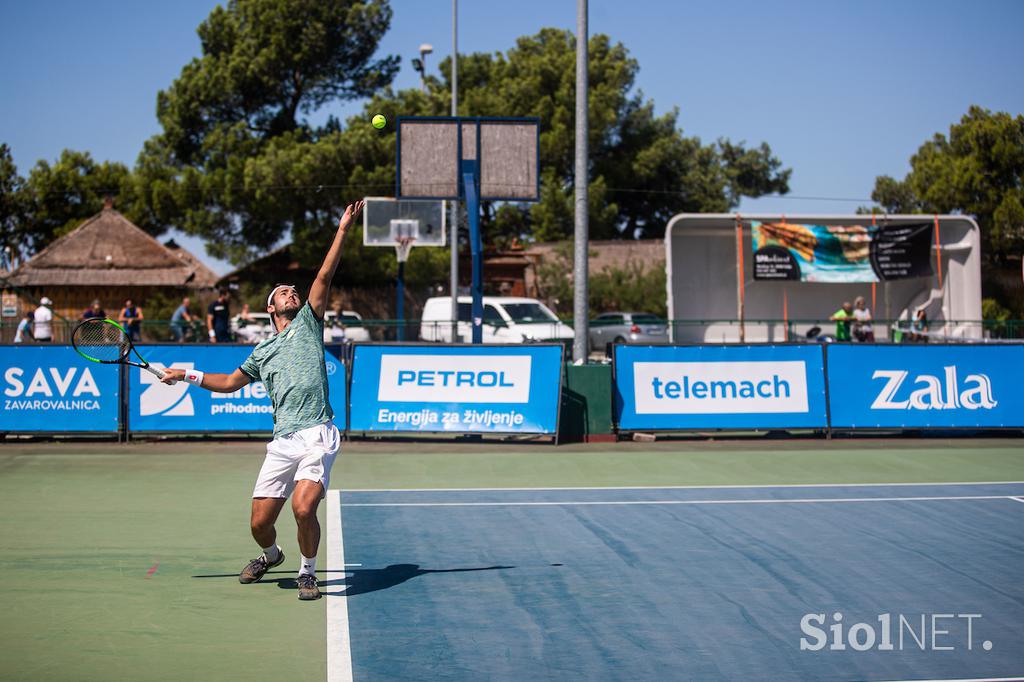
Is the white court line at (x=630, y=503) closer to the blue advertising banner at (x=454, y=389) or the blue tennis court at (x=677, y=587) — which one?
the blue tennis court at (x=677, y=587)

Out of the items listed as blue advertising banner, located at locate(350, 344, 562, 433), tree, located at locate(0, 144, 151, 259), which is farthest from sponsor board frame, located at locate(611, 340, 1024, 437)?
tree, located at locate(0, 144, 151, 259)

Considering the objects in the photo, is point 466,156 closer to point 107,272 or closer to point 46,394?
point 46,394

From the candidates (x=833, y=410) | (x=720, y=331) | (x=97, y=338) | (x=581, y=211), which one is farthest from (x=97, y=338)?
(x=720, y=331)

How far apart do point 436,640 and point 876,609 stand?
3.03m

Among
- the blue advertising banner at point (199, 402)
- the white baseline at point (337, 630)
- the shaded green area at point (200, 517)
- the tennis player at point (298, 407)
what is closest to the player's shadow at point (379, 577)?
the white baseline at point (337, 630)

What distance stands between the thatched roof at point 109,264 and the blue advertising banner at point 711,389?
1403 inches

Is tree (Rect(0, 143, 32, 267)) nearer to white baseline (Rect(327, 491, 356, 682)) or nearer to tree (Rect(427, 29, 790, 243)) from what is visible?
tree (Rect(427, 29, 790, 243))

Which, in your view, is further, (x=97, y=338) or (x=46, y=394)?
(x=46, y=394)

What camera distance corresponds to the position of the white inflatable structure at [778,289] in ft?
88.6

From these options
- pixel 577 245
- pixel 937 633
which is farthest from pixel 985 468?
pixel 937 633

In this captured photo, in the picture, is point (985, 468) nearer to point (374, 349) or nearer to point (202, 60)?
point (374, 349)

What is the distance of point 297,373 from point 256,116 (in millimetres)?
45089

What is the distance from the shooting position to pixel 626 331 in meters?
32.1

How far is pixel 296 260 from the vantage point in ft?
154
